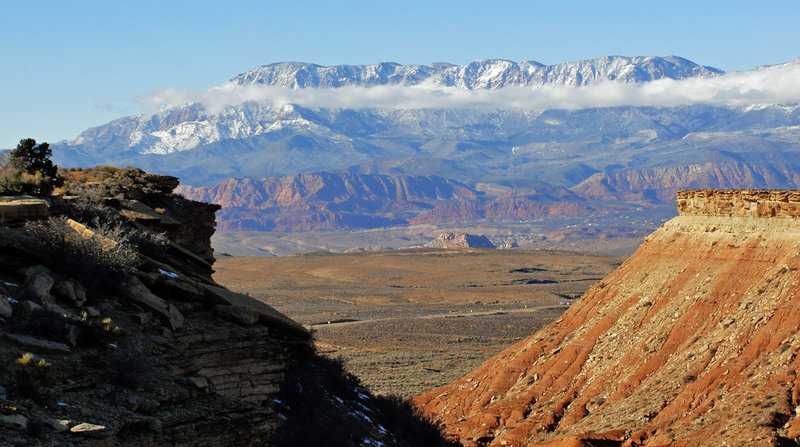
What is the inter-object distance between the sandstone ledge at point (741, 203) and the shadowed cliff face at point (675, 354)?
48 mm

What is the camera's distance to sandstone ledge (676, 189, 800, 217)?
3253 cm

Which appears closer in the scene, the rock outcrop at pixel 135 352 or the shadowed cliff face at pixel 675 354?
the rock outcrop at pixel 135 352

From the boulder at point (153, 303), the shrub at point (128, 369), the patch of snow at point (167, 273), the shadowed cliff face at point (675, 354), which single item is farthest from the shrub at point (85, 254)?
the shadowed cliff face at point (675, 354)

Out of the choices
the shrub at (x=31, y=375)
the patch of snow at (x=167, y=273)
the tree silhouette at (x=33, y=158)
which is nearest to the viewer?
the shrub at (x=31, y=375)

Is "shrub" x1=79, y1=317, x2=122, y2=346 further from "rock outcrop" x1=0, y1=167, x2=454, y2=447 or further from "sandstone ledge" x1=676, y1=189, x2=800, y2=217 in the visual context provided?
"sandstone ledge" x1=676, y1=189, x2=800, y2=217

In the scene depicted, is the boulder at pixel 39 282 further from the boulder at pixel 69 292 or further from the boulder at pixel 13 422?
the boulder at pixel 13 422

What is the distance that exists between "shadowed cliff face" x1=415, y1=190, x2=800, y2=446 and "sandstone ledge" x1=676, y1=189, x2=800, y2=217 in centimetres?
5

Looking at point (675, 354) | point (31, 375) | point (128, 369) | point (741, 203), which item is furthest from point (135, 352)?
point (741, 203)

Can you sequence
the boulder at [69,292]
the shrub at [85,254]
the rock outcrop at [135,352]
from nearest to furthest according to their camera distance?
1. the rock outcrop at [135,352]
2. the boulder at [69,292]
3. the shrub at [85,254]

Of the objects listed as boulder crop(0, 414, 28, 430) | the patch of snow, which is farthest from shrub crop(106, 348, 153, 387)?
the patch of snow

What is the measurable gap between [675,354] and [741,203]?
6.66 meters

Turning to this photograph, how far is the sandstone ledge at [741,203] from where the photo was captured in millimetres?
32531

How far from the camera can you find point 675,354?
1222 inches

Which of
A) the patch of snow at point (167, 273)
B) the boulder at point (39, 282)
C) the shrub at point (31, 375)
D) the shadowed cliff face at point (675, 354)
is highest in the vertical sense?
the boulder at point (39, 282)
